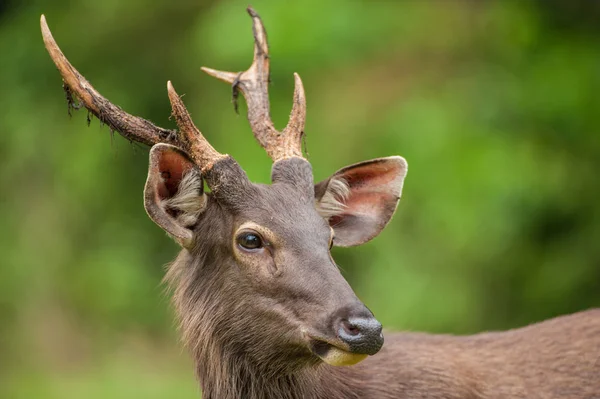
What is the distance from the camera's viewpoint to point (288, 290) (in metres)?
4.70

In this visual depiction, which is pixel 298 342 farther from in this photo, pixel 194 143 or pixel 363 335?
pixel 194 143

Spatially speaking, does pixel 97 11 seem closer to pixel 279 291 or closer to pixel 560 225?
pixel 560 225

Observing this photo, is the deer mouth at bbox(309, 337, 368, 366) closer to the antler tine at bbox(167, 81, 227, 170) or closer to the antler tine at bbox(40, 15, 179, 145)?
the antler tine at bbox(167, 81, 227, 170)

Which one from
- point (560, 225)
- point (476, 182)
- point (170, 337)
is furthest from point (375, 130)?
point (170, 337)

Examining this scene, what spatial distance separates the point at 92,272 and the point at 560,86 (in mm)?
6257

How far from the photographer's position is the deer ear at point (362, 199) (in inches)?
217

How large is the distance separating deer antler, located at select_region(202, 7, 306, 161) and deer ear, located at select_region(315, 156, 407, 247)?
32 cm

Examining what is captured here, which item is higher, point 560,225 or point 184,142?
point 560,225

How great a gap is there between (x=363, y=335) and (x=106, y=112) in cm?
171

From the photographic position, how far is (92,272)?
12.9m

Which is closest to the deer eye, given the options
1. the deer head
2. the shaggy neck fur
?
the deer head

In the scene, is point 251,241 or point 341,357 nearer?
point 341,357

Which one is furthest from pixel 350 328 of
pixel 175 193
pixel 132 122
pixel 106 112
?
pixel 106 112

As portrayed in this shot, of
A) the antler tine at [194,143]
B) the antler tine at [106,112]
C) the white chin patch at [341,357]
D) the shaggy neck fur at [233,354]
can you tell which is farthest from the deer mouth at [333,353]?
the antler tine at [106,112]
